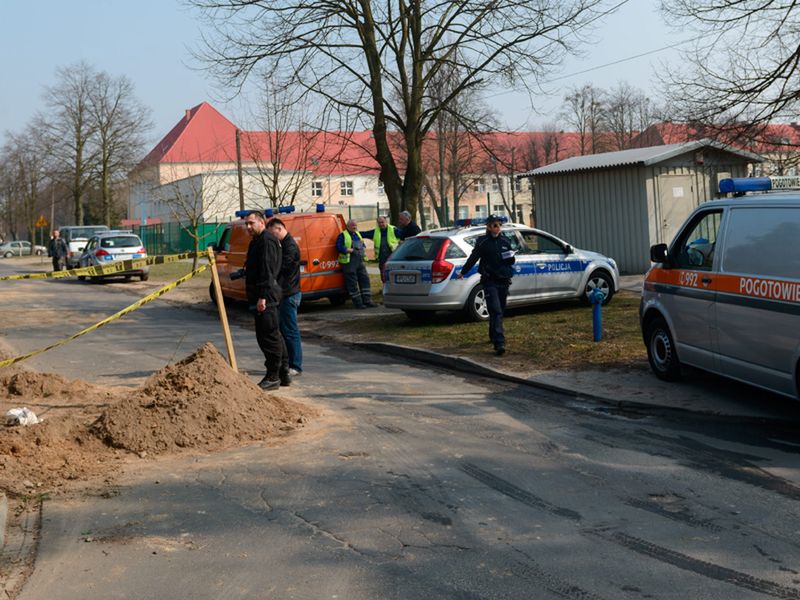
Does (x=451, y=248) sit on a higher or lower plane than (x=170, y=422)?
higher

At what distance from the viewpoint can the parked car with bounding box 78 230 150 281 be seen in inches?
1244

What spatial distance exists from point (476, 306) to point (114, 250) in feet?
63.5

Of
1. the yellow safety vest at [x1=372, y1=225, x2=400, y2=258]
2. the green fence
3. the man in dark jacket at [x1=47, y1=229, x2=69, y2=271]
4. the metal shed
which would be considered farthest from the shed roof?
the green fence

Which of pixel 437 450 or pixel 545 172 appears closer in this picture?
pixel 437 450

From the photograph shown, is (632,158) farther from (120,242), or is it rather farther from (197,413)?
(120,242)

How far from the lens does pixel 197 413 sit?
26.9ft

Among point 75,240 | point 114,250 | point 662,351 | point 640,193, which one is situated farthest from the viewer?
point 75,240

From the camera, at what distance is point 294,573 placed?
4996 mm

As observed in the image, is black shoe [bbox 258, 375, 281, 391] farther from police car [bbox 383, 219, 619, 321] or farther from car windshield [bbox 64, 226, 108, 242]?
car windshield [bbox 64, 226, 108, 242]

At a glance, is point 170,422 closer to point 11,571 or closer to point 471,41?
point 11,571

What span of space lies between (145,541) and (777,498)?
12.9 ft

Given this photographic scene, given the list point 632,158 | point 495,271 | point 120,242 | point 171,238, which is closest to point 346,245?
point 495,271

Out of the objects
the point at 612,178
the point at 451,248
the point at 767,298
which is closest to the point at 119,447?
the point at 767,298

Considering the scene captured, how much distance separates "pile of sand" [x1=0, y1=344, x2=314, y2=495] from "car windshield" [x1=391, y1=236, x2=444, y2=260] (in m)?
6.79
